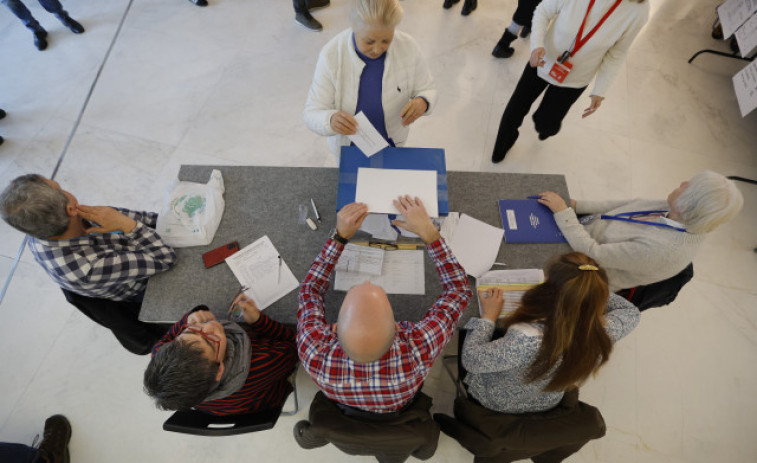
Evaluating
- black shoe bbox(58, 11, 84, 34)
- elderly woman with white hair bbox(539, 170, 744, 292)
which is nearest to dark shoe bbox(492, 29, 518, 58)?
elderly woman with white hair bbox(539, 170, 744, 292)

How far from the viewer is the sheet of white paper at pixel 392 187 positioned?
1406 mm

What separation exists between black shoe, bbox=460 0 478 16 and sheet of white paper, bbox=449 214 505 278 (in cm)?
292

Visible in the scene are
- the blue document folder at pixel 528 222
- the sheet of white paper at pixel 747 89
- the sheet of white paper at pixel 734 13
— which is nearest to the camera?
the blue document folder at pixel 528 222

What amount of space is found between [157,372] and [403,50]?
1.54 metres

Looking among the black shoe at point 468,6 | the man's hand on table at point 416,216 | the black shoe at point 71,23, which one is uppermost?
the black shoe at point 468,6

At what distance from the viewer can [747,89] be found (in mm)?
2697

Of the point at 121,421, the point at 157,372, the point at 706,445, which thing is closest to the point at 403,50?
the point at 157,372

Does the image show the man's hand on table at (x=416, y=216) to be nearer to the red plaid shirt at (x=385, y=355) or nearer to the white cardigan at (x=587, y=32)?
the red plaid shirt at (x=385, y=355)

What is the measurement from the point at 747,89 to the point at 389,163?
308 cm

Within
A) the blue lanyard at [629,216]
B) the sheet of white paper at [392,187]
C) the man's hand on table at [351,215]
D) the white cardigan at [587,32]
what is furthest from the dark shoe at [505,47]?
the man's hand on table at [351,215]

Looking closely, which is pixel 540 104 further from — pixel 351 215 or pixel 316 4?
pixel 316 4

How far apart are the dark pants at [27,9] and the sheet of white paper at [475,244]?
4.20 m

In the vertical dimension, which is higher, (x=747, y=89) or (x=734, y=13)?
(x=734, y=13)

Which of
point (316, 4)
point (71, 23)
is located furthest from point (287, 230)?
point (71, 23)
